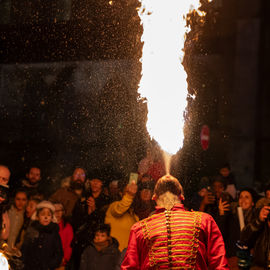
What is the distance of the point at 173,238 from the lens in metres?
4.66

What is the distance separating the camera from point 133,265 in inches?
181

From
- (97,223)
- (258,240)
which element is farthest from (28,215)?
(258,240)

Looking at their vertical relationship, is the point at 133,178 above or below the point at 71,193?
above

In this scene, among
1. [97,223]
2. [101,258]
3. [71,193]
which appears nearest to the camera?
[101,258]

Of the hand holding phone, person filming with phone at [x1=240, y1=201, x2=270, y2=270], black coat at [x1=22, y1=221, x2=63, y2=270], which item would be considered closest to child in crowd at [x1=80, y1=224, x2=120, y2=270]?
black coat at [x1=22, y1=221, x2=63, y2=270]

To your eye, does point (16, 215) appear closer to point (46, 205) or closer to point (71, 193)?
point (46, 205)

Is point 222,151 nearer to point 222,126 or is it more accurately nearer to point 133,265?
point 222,126

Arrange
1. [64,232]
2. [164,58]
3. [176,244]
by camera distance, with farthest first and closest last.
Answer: [164,58]
[64,232]
[176,244]

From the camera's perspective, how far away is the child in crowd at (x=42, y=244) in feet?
23.1

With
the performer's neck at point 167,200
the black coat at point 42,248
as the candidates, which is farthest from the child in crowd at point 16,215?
the performer's neck at point 167,200

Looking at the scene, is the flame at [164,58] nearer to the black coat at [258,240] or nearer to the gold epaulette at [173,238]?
the black coat at [258,240]

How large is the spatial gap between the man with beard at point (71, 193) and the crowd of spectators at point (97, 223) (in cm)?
2

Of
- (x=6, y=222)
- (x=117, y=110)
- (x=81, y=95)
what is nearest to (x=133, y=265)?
(x=6, y=222)

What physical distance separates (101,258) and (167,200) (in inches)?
94.7
